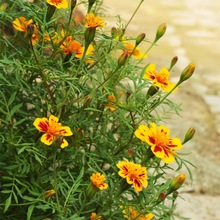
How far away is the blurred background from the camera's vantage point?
2684mm

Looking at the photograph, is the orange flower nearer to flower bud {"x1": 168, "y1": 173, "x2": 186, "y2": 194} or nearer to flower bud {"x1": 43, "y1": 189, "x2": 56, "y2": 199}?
flower bud {"x1": 43, "y1": 189, "x2": 56, "y2": 199}

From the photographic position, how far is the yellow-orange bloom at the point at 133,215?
4.95 feet

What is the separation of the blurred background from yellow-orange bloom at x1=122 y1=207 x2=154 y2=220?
0.45 metres

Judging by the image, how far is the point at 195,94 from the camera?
3.82 meters

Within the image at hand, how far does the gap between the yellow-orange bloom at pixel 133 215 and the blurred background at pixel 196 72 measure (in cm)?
45

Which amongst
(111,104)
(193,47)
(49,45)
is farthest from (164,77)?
(193,47)

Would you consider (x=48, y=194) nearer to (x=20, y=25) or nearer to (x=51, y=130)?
(x=51, y=130)

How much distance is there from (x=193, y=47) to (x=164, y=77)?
334cm

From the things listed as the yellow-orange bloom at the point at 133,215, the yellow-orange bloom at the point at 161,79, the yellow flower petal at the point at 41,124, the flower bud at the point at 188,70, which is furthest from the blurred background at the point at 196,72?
the yellow flower petal at the point at 41,124

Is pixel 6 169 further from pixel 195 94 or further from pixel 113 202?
pixel 195 94

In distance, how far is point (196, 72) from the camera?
14.1ft

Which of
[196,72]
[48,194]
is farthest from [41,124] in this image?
[196,72]

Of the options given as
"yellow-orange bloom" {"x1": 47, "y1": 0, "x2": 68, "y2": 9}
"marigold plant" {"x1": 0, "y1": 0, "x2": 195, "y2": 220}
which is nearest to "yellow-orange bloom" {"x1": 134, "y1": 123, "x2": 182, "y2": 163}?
"marigold plant" {"x1": 0, "y1": 0, "x2": 195, "y2": 220}

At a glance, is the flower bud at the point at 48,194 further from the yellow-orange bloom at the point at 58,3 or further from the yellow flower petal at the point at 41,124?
the yellow-orange bloom at the point at 58,3
